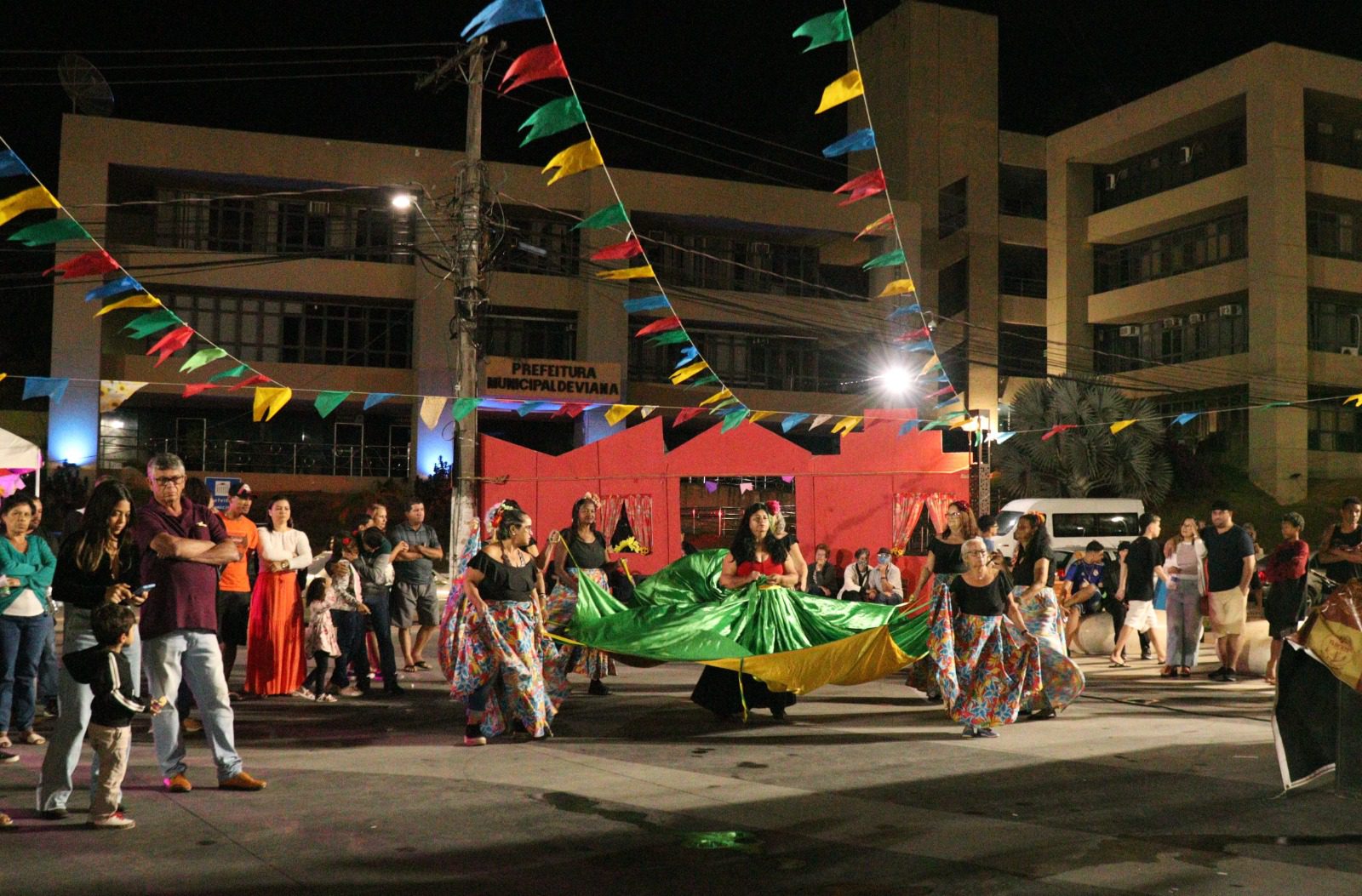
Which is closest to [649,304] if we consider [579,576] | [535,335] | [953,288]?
[579,576]

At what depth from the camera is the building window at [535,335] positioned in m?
36.2

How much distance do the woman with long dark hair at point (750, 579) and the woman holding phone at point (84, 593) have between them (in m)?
4.81

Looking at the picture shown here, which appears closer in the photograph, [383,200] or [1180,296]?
[383,200]

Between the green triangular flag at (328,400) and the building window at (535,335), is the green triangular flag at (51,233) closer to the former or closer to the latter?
the green triangular flag at (328,400)

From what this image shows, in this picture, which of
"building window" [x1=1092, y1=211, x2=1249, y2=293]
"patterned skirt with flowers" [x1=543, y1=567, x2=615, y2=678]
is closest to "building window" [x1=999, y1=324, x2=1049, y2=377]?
"building window" [x1=1092, y1=211, x2=1249, y2=293]

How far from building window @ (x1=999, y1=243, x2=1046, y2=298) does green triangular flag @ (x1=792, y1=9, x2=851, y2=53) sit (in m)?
35.6

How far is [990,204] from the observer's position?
1711 inches

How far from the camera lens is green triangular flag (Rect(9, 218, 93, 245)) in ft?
40.8

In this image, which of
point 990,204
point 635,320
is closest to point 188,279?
point 635,320

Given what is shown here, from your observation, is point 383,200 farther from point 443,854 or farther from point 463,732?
point 443,854

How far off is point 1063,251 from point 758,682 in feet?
115

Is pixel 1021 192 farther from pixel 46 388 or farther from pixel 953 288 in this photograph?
pixel 46 388

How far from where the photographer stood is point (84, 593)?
6.32 metres

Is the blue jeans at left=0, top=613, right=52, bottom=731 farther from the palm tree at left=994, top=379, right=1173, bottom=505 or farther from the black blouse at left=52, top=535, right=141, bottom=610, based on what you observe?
the palm tree at left=994, top=379, right=1173, bottom=505
